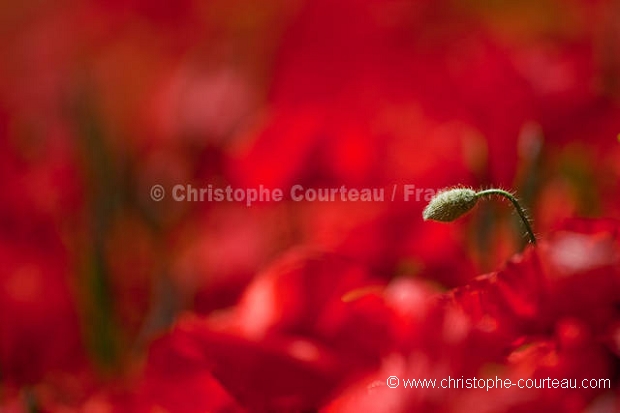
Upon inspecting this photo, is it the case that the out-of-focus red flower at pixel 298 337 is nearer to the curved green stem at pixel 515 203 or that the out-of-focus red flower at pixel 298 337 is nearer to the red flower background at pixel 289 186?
the red flower background at pixel 289 186

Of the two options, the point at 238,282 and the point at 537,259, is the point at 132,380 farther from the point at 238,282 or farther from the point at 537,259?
the point at 537,259

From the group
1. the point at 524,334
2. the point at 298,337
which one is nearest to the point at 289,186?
the point at 298,337

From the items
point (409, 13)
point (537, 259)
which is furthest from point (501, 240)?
point (409, 13)

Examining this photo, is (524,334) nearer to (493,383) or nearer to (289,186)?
(493,383)

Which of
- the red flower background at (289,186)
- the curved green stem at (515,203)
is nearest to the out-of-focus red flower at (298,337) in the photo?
the red flower background at (289,186)

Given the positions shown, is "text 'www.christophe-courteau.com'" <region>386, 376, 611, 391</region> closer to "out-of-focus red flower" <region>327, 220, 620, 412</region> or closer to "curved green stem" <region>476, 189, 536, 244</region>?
"out-of-focus red flower" <region>327, 220, 620, 412</region>
